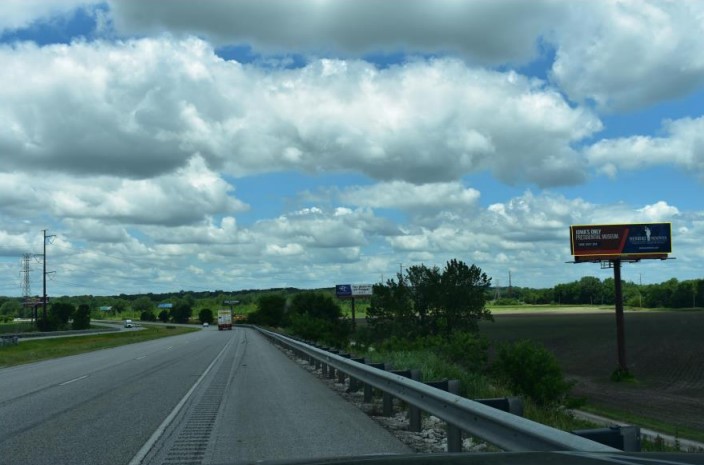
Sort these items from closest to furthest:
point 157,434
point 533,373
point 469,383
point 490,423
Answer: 1. point 490,423
2. point 157,434
3. point 469,383
4. point 533,373

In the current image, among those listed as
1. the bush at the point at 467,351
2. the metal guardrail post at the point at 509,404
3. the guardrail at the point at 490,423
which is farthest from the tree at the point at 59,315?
the metal guardrail post at the point at 509,404

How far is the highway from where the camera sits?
8898 mm

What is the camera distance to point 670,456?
4152 mm

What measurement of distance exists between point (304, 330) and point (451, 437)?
47152mm

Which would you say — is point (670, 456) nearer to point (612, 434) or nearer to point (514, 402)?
point (612, 434)

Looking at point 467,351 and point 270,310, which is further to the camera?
point 270,310

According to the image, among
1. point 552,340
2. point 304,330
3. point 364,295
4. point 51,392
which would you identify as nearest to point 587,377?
point 304,330

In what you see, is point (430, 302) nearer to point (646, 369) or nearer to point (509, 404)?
point (646, 369)

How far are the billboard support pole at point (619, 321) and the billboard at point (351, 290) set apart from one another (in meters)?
76.0

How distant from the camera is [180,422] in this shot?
11.6 m

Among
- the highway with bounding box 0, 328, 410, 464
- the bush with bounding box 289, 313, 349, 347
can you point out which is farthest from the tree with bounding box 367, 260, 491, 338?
the highway with bounding box 0, 328, 410, 464

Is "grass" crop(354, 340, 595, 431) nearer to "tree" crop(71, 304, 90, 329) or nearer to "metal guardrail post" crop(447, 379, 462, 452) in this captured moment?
"metal guardrail post" crop(447, 379, 462, 452)

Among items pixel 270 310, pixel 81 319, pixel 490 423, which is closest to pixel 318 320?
pixel 490 423

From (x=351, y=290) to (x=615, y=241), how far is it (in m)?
79.0
